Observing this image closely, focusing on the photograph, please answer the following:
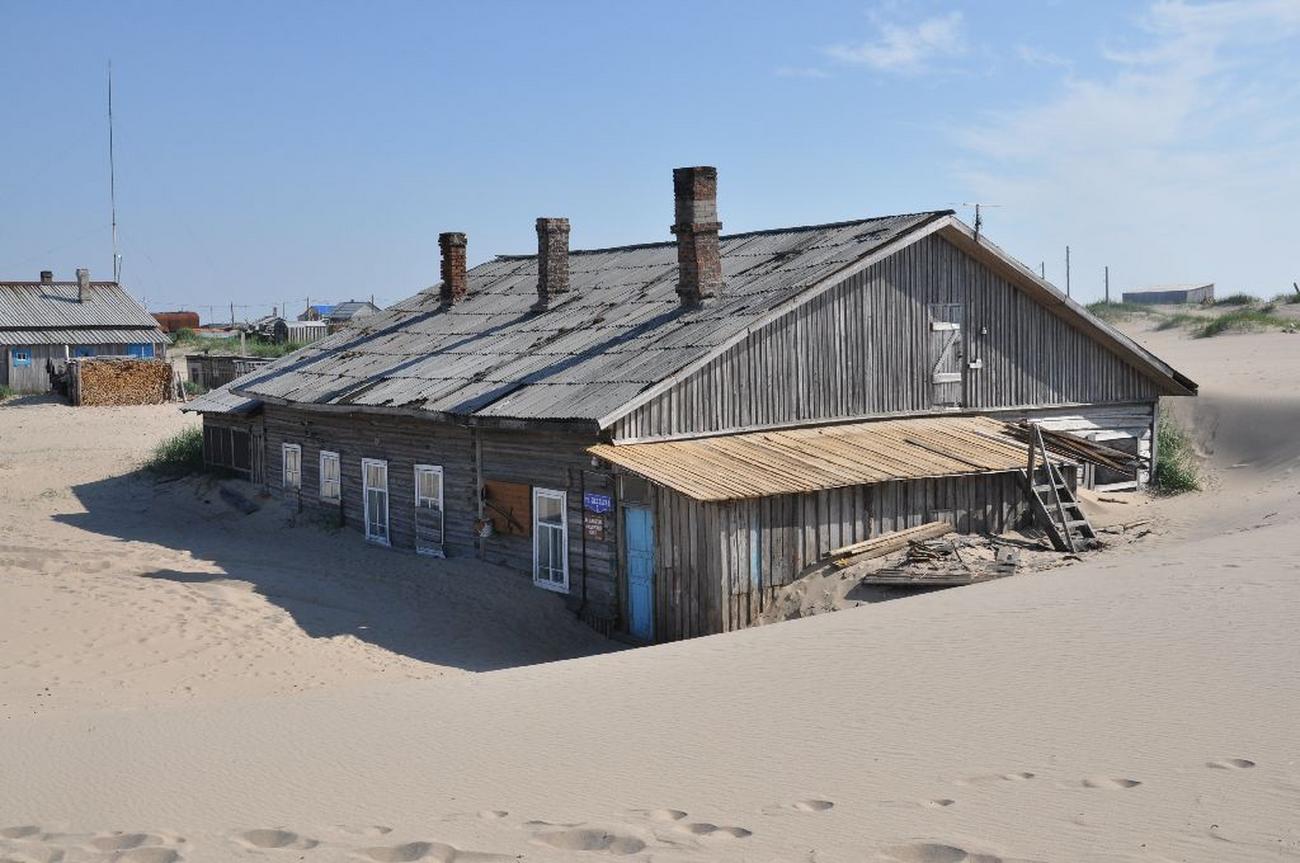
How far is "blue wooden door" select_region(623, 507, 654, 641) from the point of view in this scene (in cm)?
1612

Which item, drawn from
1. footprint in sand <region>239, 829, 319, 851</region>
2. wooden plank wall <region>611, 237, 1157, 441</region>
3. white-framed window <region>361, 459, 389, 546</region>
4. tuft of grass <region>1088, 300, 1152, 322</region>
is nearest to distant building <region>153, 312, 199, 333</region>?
tuft of grass <region>1088, 300, 1152, 322</region>

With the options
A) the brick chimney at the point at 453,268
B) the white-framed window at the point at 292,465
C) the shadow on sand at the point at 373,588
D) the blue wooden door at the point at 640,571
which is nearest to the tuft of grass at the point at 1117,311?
the brick chimney at the point at 453,268

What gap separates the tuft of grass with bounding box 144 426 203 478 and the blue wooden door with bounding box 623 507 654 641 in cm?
1705

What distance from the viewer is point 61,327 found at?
50.1 meters

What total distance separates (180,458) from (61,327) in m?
22.0

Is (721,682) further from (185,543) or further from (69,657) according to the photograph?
(185,543)

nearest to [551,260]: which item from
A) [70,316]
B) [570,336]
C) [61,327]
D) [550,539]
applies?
[570,336]

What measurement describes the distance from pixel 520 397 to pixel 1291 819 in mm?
12775

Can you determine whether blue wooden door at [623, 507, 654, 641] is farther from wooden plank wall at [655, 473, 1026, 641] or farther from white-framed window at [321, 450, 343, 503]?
white-framed window at [321, 450, 343, 503]

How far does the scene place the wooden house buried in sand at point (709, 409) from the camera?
16.0 m

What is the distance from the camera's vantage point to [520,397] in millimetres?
18000

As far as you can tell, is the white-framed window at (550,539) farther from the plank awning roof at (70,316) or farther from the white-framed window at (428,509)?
the plank awning roof at (70,316)

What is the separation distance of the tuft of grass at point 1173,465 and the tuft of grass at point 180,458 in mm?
20090

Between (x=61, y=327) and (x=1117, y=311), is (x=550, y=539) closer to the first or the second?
(x=61, y=327)
